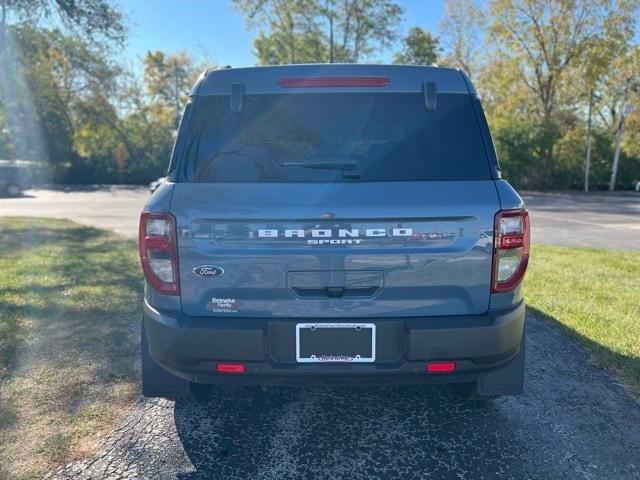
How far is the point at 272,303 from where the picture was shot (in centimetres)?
243

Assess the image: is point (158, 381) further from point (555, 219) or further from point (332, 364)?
point (555, 219)

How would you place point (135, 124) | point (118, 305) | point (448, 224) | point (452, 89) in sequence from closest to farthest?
point (448, 224) → point (452, 89) → point (118, 305) → point (135, 124)

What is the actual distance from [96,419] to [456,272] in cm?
233

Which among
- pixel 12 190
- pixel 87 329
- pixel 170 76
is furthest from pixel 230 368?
pixel 170 76

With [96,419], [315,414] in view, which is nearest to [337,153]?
[315,414]

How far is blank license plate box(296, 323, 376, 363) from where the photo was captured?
243cm

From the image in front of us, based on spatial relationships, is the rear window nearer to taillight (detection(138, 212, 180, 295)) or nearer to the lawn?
taillight (detection(138, 212, 180, 295))

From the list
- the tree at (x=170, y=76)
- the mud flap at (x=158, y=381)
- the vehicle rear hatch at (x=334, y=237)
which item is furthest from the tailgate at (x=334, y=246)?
the tree at (x=170, y=76)

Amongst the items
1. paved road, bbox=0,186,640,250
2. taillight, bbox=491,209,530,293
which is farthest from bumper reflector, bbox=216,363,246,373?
paved road, bbox=0,186,640,250

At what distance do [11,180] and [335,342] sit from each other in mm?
26670

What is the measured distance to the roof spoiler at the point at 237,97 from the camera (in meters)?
2.69

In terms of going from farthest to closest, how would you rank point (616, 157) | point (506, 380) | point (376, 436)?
point (616, 157) → point (376, 436) → point (506, 380)

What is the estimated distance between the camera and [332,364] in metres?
2.45

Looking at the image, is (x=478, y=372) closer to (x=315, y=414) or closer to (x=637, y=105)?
(x=315, y=414)
